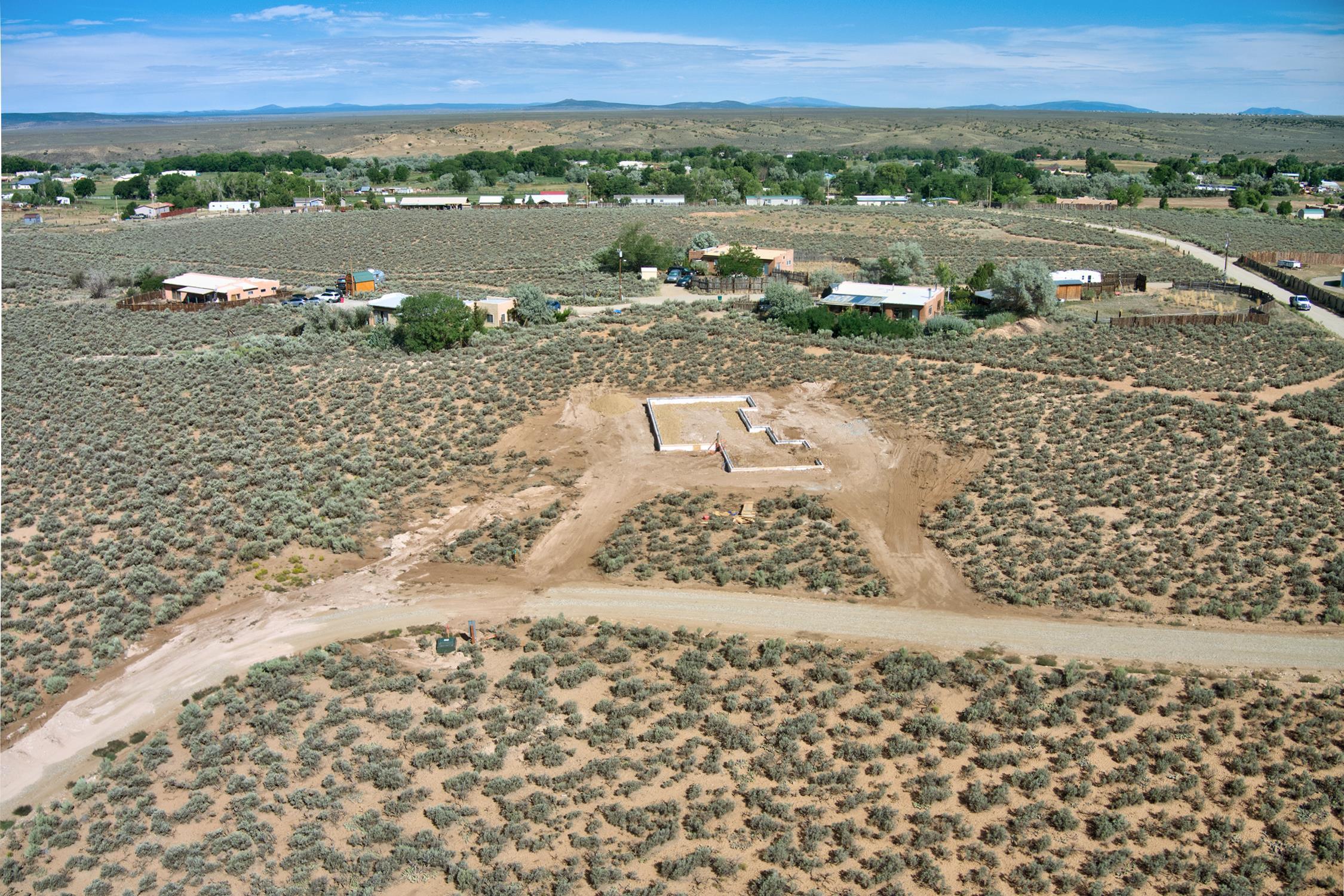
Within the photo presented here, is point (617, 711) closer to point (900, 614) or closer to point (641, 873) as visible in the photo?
point (641, 873)

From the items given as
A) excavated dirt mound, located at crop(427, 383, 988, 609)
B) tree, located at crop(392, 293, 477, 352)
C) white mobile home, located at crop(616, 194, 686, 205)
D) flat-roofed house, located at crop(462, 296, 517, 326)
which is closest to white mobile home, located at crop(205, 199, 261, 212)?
white mobile home, located at crop(616, 194, 686, 205)

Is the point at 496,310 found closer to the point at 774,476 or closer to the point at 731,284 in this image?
the point at 731,284

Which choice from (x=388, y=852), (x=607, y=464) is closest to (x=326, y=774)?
(x=388, y=852)

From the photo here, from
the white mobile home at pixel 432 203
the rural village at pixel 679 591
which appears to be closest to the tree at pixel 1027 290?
the rural village at pixel 679 591

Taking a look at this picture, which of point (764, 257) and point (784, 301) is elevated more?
point (764, 257)

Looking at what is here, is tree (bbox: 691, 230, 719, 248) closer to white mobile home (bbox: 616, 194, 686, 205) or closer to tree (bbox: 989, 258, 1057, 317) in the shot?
tree (bbox: 989, 258, 1057, 317)

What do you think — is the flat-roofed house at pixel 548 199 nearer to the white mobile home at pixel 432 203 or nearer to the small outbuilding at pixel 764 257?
the white mobile home at pixel 432 203

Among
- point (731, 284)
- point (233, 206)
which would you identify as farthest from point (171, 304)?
point (233, 206)

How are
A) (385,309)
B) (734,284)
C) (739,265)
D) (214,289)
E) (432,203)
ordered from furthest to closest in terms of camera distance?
(432,203), (739,265), (734,284), (214,289), (385,309)

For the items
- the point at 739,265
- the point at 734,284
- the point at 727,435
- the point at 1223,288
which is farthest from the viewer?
the point at 739,265
